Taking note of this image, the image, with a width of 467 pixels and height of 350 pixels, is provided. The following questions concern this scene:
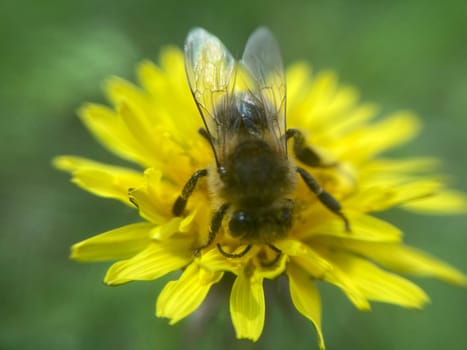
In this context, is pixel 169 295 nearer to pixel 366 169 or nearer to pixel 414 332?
pixel 366 169

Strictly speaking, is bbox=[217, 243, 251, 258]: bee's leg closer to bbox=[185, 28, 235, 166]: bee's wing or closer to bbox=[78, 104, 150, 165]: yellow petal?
bbox=[185, 28, 235, 166]: bee's wing

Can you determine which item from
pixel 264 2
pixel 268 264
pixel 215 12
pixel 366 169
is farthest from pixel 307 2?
pixel 268 264

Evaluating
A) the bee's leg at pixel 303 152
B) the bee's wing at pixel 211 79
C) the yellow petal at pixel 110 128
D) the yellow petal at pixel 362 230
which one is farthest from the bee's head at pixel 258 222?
the yellow petal at pixel 110 128

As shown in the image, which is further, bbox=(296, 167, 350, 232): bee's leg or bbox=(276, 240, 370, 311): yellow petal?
bbox=(296, 167, 350, 232): bee's leg

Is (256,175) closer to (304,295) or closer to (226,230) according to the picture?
(226,230)

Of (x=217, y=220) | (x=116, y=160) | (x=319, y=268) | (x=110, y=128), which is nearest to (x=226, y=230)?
(x=217, y=220)

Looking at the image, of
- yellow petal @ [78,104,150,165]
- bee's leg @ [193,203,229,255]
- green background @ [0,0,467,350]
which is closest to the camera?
bee's leg @ [193,203,229,255]

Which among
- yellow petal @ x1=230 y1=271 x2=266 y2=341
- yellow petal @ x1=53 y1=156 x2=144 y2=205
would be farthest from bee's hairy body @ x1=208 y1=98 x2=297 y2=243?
yellow petal @ x1=53 y1=156 x2=144 y2=205

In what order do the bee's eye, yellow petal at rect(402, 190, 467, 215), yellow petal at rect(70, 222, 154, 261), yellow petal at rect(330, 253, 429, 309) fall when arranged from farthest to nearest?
yellow petal at rect(402, 190, 467, 215), yellow petal at rect(330, 253, 429, 309), yellow petal at rect(70, 222, 154, 261), the bee's eye
